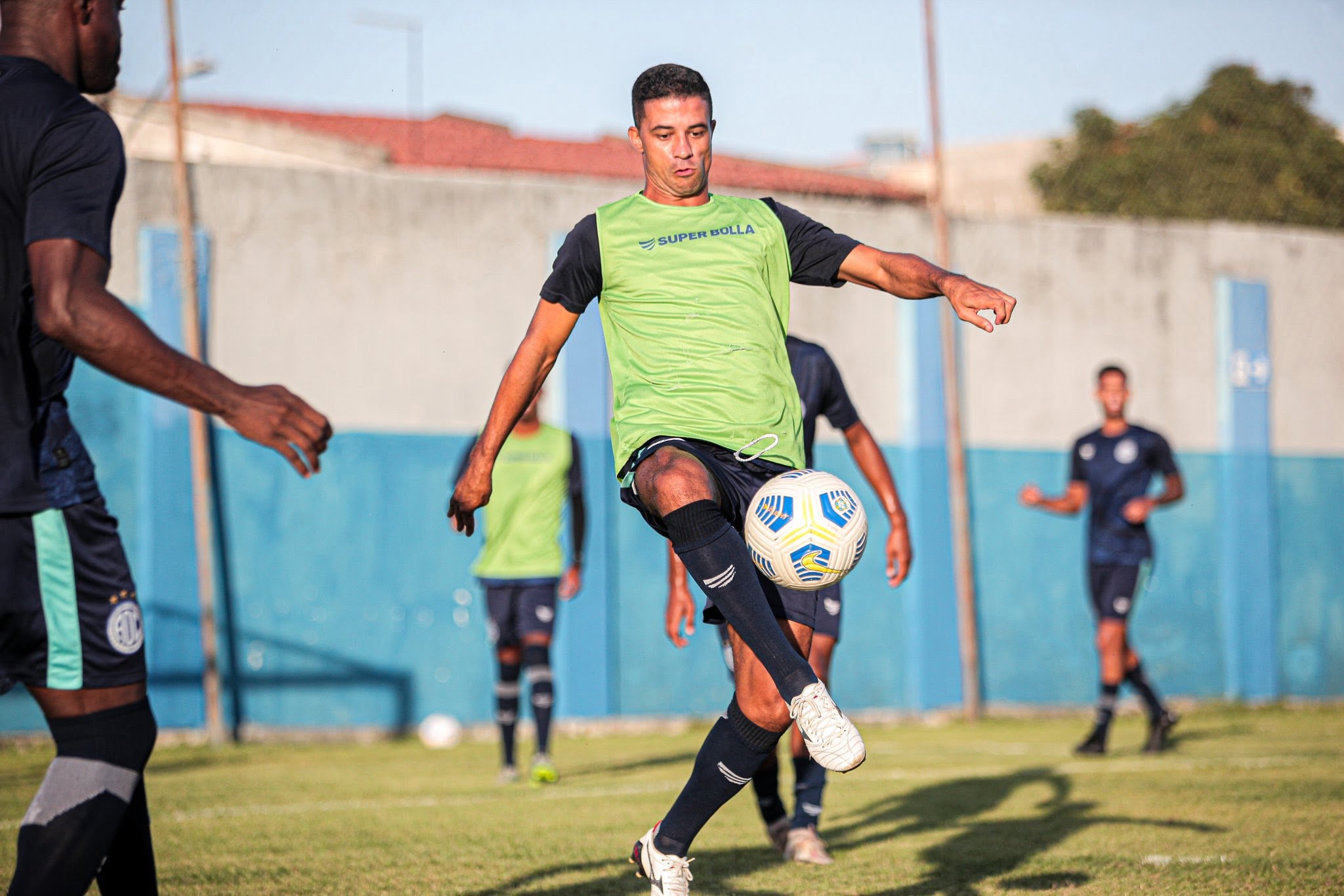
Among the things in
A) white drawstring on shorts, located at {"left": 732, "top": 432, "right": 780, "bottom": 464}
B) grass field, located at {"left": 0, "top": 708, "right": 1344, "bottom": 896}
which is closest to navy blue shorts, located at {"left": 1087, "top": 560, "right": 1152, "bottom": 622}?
grass field, located at {"left": 0, "top": 708, "right": 1344, "bottom": 896}

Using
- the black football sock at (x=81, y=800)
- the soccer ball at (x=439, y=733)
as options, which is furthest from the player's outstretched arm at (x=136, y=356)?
the soccer ball at (x=439, y=733)

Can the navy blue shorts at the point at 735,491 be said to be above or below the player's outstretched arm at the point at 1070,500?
above

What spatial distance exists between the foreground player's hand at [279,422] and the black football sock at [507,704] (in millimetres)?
6429

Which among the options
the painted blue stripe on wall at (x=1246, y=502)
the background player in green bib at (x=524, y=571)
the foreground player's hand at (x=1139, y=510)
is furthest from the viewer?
the painted blue stripe on wall at (x=1246, y=502)

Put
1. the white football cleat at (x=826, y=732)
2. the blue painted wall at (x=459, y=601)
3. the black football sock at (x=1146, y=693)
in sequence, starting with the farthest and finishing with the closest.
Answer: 1. the blue painted wall at (x=459, y=601)
2. the black football sock at (x=1146, y=693)
3. the white football cleat at (x=826, y=732)

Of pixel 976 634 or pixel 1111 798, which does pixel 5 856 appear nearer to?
pixel 1111 798

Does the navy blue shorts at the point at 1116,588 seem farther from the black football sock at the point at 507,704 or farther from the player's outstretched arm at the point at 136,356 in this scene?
the player's outstretched arm at the point at 136,356

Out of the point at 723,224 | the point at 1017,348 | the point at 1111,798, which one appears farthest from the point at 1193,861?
the point at 1017,348

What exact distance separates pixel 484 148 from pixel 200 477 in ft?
40.0

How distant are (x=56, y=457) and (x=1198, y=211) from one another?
20634 mm

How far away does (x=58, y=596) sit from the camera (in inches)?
122

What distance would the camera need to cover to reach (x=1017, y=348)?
15.5 metres

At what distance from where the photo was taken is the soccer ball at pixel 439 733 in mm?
12117

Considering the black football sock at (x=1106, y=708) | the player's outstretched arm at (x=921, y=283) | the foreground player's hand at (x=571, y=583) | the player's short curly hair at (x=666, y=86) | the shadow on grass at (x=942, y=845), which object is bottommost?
the black football sock at (x=1106, y=708)
